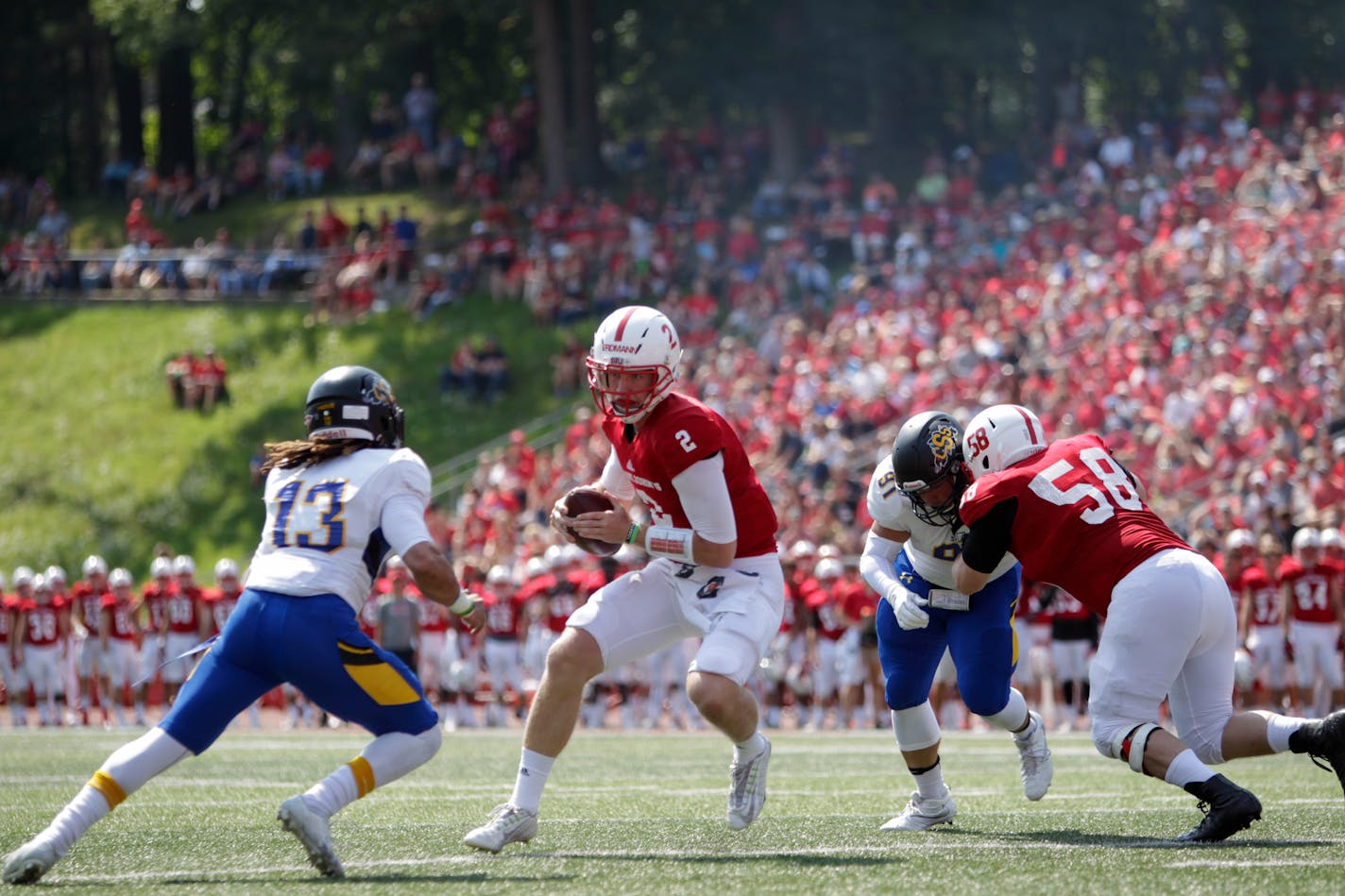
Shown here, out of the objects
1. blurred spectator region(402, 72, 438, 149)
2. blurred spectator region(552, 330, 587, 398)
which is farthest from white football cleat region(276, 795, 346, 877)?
blurred spectator region(402, 72, 438, 149)

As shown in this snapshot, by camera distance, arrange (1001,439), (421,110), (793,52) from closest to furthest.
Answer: (1001,439), (793,52), (421,110)

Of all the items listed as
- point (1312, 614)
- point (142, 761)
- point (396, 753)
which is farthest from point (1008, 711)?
point (1312, 614)

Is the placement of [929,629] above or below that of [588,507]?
below

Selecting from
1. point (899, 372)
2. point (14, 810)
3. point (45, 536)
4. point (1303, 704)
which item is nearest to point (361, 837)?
point (14, 810)

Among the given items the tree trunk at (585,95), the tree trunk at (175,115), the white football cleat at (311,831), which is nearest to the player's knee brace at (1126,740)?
the white football cleat at (311,831)

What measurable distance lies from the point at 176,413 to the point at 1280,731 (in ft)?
82.8

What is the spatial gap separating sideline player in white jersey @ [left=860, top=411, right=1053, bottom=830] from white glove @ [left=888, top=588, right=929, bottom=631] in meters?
0.03

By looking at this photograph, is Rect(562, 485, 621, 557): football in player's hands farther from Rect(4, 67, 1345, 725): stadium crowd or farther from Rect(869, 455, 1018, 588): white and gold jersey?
Rect(4, 67, 1345, 725): stadium crowd

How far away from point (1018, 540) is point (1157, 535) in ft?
1.51

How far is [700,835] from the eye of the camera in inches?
242

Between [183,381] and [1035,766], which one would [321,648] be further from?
[183,381]

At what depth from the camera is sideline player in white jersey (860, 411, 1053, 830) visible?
6.37 m

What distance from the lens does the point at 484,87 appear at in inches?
1484

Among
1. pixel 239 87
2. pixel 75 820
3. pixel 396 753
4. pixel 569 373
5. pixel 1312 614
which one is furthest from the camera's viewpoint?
pixel 239 87
